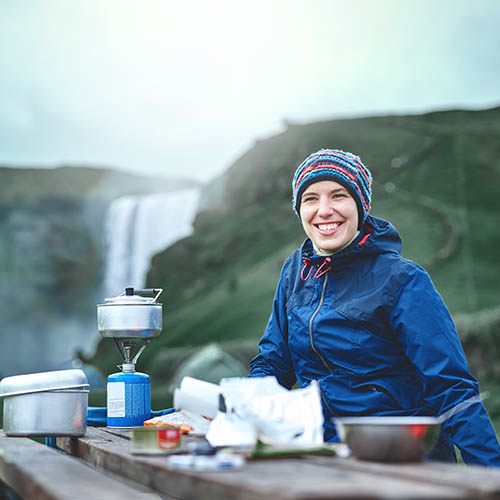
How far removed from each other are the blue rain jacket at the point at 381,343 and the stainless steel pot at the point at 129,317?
1.62 feet

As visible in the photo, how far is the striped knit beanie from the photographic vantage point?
209 cm

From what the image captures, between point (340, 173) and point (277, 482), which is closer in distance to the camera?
point (277, 482)

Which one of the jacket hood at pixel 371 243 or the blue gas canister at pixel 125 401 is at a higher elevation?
the jacket hood at pixel 371 243

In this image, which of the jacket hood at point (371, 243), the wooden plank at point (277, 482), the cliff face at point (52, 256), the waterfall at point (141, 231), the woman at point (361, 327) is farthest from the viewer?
the cliff face at point (52, 256)

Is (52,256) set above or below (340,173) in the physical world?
above

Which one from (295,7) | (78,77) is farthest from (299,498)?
(78,77)

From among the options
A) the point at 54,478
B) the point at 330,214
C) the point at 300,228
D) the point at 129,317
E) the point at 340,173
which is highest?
the point at 300,228

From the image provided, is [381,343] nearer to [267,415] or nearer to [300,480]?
[267,415]

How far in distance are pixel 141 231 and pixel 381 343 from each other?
1982 centimetres

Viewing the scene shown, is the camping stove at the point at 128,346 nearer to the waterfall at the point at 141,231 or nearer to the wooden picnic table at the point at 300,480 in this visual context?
the wooden picnic table at the point at 300,480

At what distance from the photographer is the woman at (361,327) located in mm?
1808

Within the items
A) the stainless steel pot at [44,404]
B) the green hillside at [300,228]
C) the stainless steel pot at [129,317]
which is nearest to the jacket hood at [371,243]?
the stainless steel pot at [129,317]

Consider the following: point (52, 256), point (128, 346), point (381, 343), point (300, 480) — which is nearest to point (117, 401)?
point (128, 346)

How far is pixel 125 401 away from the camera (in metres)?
2.33
